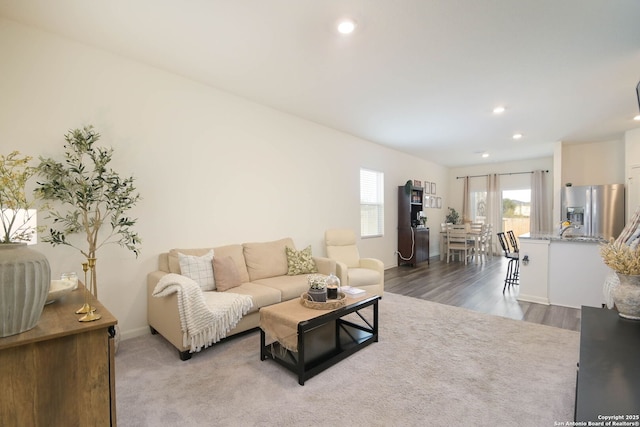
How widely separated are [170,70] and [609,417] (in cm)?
389

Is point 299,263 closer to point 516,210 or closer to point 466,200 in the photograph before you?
point 466,200

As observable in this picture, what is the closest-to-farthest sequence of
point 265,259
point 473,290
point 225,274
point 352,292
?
1. point 352,292
2. point 225,274
3. point 265,259
4. point 473,290

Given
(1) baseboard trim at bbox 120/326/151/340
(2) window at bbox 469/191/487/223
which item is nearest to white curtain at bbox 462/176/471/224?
(2) window at bbox 469/191/487/223

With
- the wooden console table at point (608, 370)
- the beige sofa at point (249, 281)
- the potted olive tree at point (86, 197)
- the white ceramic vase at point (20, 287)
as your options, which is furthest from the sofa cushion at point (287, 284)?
the wooden console table at point (608, 370)

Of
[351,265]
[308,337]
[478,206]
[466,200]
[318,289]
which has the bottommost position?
[308,337]

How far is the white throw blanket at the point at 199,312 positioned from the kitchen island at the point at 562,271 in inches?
159

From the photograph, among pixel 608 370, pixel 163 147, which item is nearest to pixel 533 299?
pixel 608 370

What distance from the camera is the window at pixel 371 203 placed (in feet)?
19.0

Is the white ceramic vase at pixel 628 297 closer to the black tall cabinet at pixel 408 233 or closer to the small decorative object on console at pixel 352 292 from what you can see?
the small decorative object on console at pixel 352 292

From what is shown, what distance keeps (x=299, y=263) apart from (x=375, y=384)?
6.09ft

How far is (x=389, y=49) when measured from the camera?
2.60 metres

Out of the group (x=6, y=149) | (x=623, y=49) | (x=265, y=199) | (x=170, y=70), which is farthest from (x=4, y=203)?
(x=623, y=49)

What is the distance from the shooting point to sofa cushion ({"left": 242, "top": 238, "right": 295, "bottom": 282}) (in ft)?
11.5

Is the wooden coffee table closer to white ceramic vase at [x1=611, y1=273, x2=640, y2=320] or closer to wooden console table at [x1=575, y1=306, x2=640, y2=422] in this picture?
wooden console table at [x1=575, y1=306, x2=640, y2=422]
